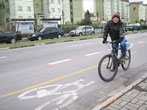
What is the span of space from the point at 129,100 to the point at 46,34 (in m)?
19.4

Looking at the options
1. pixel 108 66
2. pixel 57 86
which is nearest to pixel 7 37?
pixel 57 86

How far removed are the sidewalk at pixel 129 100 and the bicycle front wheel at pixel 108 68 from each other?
37.7 inches

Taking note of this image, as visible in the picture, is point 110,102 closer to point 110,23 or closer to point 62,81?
point 62,81

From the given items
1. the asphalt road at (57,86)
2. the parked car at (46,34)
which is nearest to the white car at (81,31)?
the parked car at (46,34)

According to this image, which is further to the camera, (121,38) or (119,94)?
(121,38)

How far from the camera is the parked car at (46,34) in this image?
21703mm

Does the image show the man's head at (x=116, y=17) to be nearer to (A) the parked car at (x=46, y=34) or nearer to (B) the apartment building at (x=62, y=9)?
(A) the parked car at (x=46, y=34)

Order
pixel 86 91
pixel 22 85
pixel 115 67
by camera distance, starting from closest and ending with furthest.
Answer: pixel 86 91 < pixel 22 85 < pixel 115 67

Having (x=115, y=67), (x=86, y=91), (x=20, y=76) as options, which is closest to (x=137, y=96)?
(x=86, y=91)

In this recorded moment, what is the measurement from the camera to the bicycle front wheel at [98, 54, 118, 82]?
5246 millimetres

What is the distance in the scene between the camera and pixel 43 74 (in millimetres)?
6215

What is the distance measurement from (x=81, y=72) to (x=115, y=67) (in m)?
1.31

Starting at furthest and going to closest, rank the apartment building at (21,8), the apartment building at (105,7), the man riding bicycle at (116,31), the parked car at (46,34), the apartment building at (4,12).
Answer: the apartment building at (105,7), the apartment building at (21,8), the apartment building at (4,12), the parked car at (46,34), the man riding bicycle at (116,31)

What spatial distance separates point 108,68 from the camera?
213 inches
